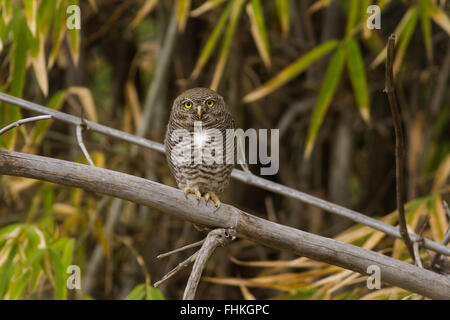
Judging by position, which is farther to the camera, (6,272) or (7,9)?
(6,272)

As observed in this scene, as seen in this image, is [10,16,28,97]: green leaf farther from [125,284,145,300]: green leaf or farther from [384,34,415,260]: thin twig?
[384,34,415,260]: thin twig

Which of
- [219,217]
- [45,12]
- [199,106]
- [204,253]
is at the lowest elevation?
[204,253]

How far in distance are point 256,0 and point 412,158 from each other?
1.23 meters

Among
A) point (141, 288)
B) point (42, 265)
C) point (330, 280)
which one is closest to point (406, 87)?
point (330, 280)

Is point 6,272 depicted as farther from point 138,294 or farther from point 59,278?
point 138,294

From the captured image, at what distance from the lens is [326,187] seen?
3.44m

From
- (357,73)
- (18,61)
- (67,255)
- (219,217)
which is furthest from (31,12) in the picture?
(357,73)

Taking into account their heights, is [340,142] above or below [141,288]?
above

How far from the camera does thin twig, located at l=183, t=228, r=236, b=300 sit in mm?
1243

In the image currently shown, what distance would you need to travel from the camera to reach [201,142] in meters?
1.90

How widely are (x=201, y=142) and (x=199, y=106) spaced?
116mm

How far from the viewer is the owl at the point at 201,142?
190 cm

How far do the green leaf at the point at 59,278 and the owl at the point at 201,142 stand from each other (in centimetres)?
56

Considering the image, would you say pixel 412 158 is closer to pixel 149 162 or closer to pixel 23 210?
pixel 149 162
